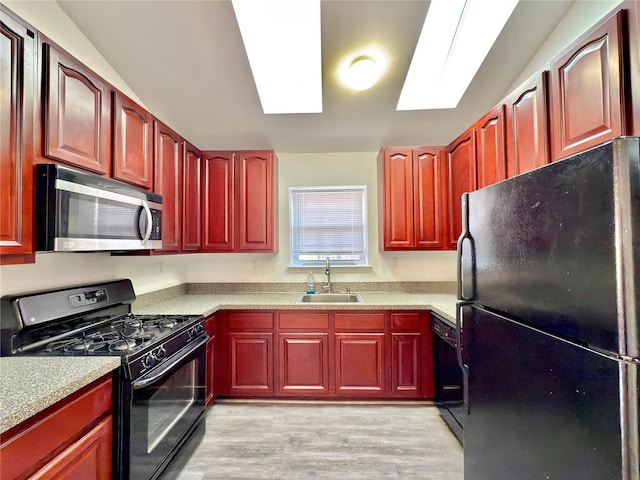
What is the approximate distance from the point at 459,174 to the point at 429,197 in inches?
13.1

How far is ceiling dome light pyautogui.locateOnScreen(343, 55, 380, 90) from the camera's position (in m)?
2.15

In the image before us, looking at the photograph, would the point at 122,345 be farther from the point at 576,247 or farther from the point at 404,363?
the point at 404,363

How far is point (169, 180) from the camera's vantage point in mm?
2203

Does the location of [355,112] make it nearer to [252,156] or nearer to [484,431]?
[252,156]

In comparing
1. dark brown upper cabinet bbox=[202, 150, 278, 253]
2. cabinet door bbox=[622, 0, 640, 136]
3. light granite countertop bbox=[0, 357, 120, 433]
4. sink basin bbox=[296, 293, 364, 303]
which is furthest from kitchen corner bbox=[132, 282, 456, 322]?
cabinet door bbox=[622, 0, 640, 136]

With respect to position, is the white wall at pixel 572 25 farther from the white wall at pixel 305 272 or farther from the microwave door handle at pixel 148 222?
the microwave door handle at pixel 148 222

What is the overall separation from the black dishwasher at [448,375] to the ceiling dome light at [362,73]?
2.00m

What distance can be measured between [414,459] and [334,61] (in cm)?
293

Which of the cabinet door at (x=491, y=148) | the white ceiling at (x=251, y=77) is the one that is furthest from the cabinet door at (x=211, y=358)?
the cabinet door at (x=491, y=148)

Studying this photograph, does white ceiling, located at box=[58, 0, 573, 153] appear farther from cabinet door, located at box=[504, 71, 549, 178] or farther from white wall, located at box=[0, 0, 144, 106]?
cabinet door, located at box=[504, 71, 549, 178]

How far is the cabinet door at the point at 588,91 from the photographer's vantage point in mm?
1084

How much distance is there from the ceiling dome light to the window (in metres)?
1.03

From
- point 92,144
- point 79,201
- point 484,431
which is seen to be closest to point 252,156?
point 92,144

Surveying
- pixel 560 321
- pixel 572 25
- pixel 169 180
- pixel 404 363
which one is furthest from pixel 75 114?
pixel 572 25
